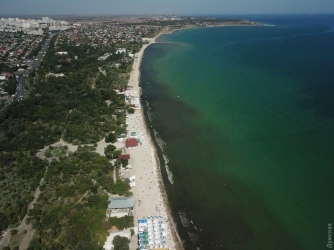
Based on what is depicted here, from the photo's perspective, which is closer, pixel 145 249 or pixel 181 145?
pixel 145 249

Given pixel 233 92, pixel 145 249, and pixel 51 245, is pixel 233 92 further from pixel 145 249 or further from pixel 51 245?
pixel 51 245

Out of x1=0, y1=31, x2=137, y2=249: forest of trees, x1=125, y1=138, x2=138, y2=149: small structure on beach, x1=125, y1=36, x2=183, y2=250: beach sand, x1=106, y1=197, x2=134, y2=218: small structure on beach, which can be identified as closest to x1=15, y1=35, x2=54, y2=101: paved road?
x1=0, y1=31, x2=137, y2=249: forest of trees

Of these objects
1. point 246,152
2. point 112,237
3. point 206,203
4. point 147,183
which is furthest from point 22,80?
point 206,203

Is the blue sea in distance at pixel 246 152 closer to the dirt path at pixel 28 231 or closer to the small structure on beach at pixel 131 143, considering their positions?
the small structure on beach at pixel 131 143

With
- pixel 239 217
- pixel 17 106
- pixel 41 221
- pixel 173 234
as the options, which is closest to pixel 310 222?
pixel 239 217

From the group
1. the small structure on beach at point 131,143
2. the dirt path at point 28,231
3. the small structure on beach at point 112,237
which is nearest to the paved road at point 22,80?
the small structure on beach at point 131,143

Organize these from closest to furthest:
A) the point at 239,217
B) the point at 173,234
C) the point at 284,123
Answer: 1. the point at 173,234
2. the point at 239,217
3. the point at 284,123
